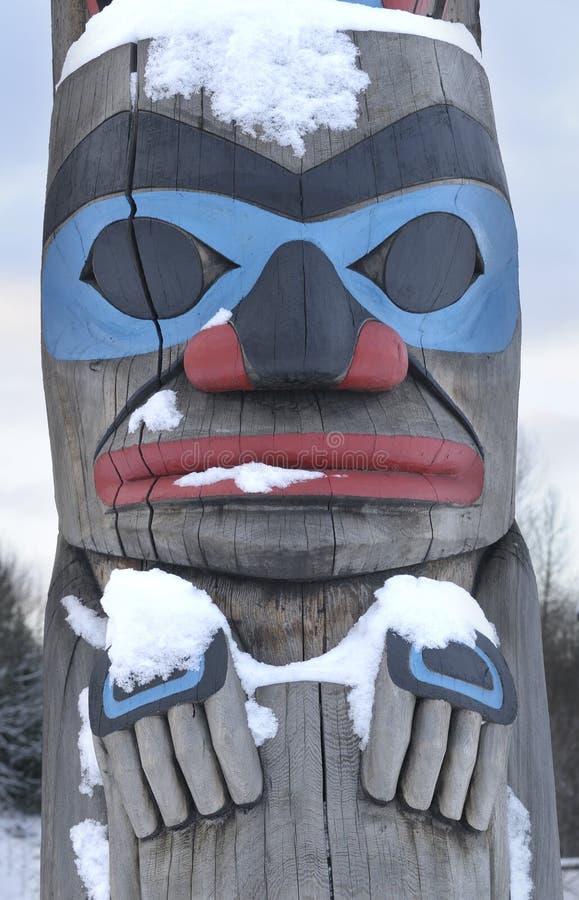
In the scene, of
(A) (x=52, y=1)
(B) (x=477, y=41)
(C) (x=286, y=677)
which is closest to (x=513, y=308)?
(B) (x=477, y=41)

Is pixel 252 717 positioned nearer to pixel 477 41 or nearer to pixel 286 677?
pixel 286 677

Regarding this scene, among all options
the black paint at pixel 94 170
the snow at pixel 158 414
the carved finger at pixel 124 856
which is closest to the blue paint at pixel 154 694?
the carved finger at pixel 124 856

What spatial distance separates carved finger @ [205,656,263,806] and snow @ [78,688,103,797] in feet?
1.55

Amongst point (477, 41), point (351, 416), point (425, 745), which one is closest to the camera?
point (425, 745)

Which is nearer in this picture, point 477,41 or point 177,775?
point 177,775

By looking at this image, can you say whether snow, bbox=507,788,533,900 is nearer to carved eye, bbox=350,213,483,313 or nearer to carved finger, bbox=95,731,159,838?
carved finger, bbox=95,731,159,838

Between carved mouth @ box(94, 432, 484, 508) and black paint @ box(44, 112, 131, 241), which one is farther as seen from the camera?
black paint @ box(44, 112, 131, 241)

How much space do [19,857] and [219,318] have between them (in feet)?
36.4

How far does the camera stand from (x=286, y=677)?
250cm

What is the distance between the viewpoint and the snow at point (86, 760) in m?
2.70

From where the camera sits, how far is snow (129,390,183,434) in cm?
257

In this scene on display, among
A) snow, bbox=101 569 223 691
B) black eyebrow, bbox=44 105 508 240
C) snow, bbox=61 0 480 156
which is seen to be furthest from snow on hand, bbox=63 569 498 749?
snow, bbox=61 0 480 156

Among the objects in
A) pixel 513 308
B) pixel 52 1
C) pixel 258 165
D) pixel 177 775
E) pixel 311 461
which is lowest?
Result: pixel 177 775

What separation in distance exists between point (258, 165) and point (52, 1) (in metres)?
1.30
